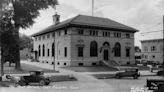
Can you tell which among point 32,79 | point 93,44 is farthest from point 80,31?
point 32,79

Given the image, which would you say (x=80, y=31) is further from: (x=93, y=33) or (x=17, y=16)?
(x=17, y=16)

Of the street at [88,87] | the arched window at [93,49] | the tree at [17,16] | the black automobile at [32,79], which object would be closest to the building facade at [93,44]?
the arched window at [93,49]

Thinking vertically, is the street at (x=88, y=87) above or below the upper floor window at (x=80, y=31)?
below

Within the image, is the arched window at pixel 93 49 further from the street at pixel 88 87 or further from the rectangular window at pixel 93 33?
the street at pixel 88 87

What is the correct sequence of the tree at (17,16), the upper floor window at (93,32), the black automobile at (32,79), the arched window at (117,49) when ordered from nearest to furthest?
Answer: the black automobile at (32,79), the tree at (17,16), the upper floor window at (93,32), the arched window at (117,49)

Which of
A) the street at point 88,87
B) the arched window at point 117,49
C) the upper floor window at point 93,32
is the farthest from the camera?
the arched window at point 117,49

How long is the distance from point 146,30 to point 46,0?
9.90 meters

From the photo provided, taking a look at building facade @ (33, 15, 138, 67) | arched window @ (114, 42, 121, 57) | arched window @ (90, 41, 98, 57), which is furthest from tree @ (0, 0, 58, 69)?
arched window @ (114, 42, 121, 57)

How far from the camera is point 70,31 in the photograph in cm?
2620

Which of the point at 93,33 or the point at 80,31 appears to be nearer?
the point at 80,31

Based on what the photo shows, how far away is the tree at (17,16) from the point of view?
10.7 m

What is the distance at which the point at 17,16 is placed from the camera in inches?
456

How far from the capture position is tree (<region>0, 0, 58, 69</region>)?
10711mm

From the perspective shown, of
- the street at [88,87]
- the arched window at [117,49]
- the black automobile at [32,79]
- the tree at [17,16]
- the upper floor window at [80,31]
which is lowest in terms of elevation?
the street at [88,87]
